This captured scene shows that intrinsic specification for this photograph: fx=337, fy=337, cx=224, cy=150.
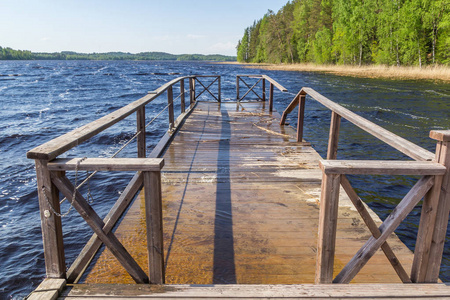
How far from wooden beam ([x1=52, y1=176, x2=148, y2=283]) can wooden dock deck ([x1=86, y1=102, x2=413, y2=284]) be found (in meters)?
0.38

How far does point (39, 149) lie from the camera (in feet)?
7.48

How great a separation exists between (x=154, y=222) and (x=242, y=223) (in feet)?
5.37

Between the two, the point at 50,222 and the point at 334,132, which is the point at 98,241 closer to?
the point at 50,222

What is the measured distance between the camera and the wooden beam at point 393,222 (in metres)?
2.33

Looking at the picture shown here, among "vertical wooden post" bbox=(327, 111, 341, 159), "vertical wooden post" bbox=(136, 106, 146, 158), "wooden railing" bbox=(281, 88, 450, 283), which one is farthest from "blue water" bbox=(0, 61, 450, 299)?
"wooden railing" bbox=(281, 88, 450, 283)

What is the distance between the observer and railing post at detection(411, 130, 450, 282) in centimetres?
233

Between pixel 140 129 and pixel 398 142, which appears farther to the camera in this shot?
pixel 140 129

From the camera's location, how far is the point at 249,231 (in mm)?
3672

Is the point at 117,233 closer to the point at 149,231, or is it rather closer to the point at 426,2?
the point at 149,231

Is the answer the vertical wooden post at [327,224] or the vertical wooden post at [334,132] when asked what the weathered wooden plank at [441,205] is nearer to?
the vertical wooden post at [327,224]

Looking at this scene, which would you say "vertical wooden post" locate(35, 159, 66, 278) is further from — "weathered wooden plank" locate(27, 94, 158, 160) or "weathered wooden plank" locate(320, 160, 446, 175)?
"weathered wooden plank" locate(320, 160, 446, 175)

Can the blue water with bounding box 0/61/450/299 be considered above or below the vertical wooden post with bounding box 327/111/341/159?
below

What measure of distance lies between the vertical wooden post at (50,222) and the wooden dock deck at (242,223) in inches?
16.1

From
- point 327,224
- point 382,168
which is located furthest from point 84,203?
point 382,168
